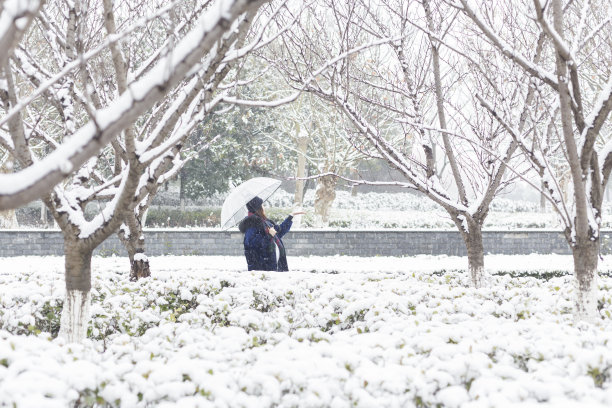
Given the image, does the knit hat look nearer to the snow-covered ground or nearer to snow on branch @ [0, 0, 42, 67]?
the snow-covered ground

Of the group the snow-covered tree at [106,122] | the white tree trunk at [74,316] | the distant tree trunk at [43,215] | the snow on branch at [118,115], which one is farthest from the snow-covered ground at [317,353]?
the distant tree trunk at [43,215]

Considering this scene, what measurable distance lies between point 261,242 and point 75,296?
3066 mm

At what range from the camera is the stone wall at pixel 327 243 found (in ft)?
44.2

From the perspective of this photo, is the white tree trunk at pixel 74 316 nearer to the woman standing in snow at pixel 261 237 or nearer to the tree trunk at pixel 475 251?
the woman standing in snow at pixel 261 237

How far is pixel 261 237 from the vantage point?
6.56m

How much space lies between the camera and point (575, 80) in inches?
146

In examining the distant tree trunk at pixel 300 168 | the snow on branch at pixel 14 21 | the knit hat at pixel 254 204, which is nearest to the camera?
the snow on branch at pixel 14 21

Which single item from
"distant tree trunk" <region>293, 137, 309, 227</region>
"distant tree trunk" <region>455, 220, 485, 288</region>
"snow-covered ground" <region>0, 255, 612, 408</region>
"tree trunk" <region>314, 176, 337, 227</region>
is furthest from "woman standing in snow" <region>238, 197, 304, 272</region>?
"distant tree trunk" <region>293, 137, 309, 227</region>

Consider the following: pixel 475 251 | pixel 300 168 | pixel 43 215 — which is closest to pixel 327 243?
pixel 300 168

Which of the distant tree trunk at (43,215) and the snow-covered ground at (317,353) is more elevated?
the distant tree trunk at (43,215)

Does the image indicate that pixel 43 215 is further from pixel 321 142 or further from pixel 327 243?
pixel 327 243

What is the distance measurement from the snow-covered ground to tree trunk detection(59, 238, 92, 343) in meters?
0.26

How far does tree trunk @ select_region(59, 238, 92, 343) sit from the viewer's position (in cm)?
369

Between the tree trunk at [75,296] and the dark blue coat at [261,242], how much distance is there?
2.88 meters
